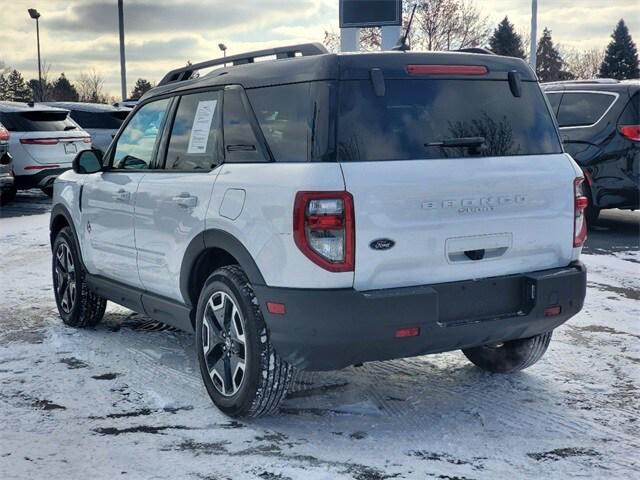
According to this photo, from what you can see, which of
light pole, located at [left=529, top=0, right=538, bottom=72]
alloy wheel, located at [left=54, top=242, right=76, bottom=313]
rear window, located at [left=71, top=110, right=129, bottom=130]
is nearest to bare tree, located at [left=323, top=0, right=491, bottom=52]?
light pole, located at [left=529, top=0, right=538, bottom=72]

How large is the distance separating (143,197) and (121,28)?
21768 mm

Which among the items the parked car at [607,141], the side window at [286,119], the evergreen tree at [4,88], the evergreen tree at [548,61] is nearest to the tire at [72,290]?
the side window at [286,119]

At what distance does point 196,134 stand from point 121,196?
34.9 inches

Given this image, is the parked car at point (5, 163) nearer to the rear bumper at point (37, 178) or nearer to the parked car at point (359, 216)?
the rear bumper at point (37, 178)

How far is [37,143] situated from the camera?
1387 cm

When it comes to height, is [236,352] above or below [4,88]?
→ below

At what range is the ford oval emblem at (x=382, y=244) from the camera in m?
3.56

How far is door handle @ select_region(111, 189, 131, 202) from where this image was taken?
5051 mm

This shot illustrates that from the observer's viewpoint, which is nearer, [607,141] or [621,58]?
[607,141]

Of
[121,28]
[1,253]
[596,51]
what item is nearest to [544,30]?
[596,51]

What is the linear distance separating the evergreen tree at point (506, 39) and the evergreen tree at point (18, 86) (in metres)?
48.6

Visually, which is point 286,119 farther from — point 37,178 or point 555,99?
point 37,178

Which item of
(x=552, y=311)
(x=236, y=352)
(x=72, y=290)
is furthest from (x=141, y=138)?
(x=552, y=311)

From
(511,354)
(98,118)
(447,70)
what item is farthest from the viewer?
(98,118)
